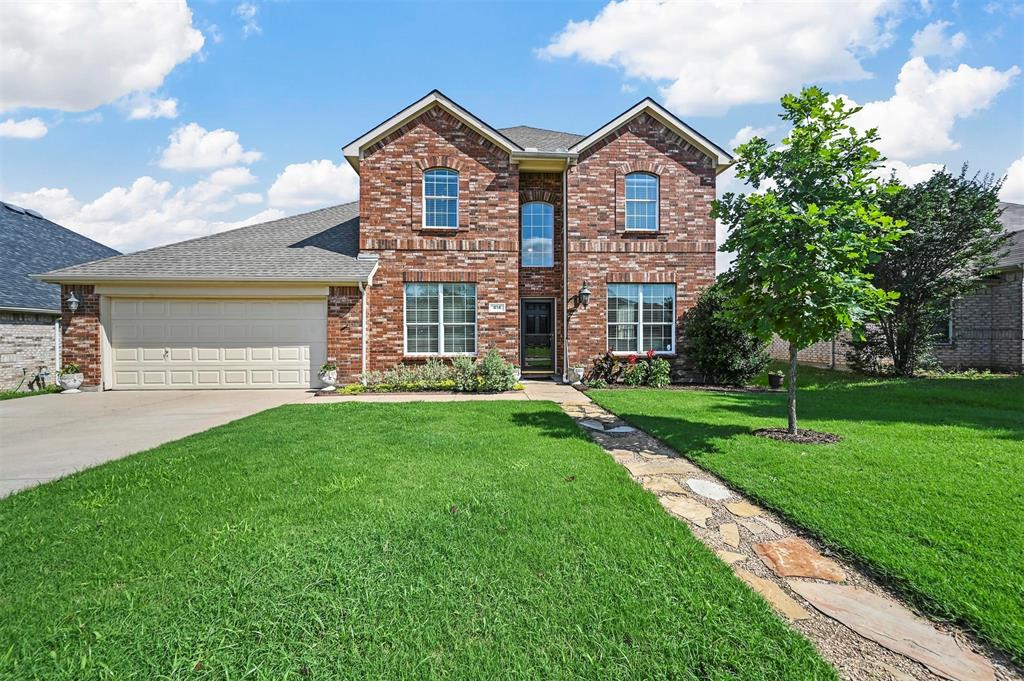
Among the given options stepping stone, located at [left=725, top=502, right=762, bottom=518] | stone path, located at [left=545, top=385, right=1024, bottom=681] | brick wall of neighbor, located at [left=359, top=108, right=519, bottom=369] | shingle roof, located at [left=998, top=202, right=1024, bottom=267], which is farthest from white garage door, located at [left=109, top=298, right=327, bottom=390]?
shingle roof, located at [left=998, top=202, right=1024, bottom=267]

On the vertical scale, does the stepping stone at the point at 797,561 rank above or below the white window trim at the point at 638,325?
below

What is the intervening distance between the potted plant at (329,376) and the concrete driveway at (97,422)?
22.5 inches

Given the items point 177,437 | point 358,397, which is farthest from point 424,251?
point 177,437

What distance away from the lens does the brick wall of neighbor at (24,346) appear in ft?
39.0

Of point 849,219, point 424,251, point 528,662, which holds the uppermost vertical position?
point 424,251

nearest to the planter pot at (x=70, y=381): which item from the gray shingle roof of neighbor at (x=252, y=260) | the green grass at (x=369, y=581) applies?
the gray shingle roof of neighbor at (x=252, y=260)

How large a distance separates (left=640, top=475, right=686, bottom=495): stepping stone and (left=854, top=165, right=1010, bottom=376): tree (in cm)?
1195

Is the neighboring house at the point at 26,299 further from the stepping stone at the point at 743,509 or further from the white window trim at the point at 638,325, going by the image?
the stepping stone at the point at 743,509

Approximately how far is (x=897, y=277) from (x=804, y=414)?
880 centimetres

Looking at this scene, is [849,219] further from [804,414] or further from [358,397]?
[358,397]

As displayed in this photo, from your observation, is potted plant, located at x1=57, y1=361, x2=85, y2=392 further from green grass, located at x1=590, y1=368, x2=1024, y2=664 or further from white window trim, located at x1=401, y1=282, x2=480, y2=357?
green grass, located at x1=590, y1=368, x2=1024, y2=664

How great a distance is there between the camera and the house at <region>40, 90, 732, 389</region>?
11.5 m

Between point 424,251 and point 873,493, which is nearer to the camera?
point 873,493

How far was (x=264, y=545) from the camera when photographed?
315cm
